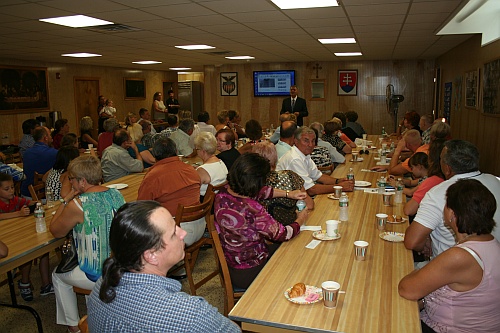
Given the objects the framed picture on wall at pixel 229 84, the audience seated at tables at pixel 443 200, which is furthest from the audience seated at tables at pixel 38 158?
the framed picture on wall at pixel 229 84

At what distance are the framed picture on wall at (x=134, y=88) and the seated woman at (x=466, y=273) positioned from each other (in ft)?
43.5

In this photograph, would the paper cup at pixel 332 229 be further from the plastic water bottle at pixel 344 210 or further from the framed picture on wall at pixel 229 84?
the framed picture on wall at pixel 229 84

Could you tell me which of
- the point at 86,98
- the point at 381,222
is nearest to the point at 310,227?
the point at 381,222

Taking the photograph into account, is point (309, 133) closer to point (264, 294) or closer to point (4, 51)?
point (264, 294)

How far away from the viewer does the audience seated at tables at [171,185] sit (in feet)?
12.1

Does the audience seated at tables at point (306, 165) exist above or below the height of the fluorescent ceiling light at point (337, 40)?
below

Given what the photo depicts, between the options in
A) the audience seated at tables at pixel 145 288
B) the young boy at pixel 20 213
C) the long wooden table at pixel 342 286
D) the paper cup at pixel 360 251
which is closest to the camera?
the audience seated at tables at pixel 145 288

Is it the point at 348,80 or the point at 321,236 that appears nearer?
the point at 321,236

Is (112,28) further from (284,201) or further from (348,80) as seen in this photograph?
(348,80)

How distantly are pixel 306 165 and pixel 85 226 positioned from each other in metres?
2.34

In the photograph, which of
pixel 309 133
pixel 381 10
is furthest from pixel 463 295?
pixel 381 10

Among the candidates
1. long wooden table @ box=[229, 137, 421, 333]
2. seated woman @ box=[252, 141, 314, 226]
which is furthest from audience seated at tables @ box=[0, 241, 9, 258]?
seated woman @ box=[252, 141, 314, 226]

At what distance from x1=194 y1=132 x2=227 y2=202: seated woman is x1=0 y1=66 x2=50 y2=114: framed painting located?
726 cm

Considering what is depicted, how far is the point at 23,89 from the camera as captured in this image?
10328mm
